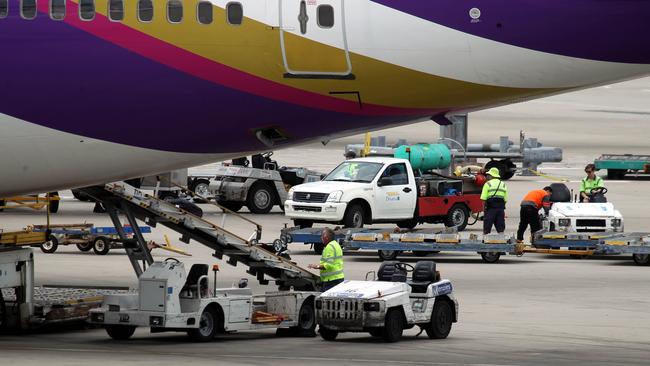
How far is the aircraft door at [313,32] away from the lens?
20.4m

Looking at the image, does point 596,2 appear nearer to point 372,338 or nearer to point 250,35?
point 250,35

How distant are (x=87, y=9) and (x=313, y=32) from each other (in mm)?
2993

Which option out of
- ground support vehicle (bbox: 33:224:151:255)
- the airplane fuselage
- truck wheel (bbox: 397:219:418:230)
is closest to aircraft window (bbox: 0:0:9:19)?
the airplane fuselage

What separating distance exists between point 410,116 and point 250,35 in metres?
2.55

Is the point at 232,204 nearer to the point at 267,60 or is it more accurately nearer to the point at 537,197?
the point at 537,197

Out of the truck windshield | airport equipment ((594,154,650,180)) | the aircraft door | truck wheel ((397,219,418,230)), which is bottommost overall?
truck wheel ((397,219,418,230))

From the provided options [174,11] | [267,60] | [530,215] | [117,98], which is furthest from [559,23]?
[530,215]

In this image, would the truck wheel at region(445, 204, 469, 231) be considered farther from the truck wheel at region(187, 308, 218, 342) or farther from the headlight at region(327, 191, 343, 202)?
the truck wheel at region(187, 308, 218, 342)

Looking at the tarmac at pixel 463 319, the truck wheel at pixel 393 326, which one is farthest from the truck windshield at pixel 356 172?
the truck wheel at pixel 393 326

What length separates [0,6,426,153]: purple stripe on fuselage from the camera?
2036 cm

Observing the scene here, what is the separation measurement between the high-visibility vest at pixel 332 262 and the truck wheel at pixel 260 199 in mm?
20199

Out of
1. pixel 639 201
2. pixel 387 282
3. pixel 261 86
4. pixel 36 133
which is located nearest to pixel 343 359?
pixel 387 282

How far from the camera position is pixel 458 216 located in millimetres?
41438

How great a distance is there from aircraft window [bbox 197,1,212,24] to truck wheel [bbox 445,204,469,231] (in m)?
21.7
